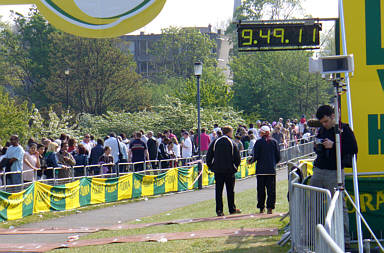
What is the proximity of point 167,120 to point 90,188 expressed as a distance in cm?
2694

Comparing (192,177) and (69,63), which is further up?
(69,63)

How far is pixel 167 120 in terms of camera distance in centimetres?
4700

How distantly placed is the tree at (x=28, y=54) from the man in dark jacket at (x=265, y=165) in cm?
6022

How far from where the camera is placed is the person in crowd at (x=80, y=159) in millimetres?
20328

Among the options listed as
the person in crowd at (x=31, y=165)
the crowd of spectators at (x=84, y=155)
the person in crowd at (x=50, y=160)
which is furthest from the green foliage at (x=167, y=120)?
the person in crowd at (x=31, y=165)

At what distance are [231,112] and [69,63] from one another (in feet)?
70.9

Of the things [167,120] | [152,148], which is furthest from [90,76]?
[152,148]

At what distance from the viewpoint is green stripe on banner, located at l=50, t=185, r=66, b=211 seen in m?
18.1

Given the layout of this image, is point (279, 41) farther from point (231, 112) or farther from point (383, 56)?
point (231, 112)

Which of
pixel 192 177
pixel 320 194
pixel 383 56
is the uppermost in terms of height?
pixel 383 56

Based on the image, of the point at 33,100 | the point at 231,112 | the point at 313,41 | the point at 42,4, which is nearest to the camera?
the point at 42,4

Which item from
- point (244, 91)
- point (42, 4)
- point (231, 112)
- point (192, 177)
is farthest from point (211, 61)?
point (42, 4)

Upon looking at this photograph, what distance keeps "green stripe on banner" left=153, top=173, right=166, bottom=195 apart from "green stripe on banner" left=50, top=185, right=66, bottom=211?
5.81m

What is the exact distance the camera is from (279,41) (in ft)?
37.5
